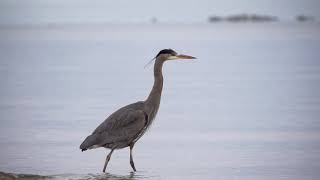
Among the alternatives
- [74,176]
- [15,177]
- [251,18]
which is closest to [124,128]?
[74,176]

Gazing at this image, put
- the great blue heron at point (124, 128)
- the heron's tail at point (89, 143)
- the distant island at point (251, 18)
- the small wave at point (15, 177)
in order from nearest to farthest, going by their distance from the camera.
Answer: the small wave at point (15, 177), the heron's tail at point (89, 143), the great blue heron at point (124, 128), the distant island at point (251, 18)

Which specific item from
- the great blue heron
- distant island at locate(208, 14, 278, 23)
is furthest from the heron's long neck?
distant island at locate(208, 14, 278, 23)

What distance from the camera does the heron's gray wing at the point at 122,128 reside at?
39.2 feet

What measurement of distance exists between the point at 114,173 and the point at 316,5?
15239cm

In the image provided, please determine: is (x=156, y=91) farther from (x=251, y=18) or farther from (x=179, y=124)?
(x=251, y=18)

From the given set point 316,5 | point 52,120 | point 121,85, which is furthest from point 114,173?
point 316,5

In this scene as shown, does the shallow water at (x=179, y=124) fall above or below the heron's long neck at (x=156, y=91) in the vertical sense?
below

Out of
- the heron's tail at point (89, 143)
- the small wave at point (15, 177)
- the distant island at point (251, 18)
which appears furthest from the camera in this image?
the distant island at point (251, 18)

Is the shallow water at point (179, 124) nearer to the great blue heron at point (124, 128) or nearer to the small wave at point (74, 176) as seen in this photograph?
the small wave at point (74, 176)

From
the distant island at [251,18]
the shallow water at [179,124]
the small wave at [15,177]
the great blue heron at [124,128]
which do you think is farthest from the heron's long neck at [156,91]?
the distant island at [251,18]

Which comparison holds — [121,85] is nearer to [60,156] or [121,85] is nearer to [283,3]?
[60,156]

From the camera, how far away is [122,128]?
1202 cm

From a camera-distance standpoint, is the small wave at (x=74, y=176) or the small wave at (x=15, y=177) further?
the small wave at (x=74, y=176)

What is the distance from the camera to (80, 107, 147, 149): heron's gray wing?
1194cm
